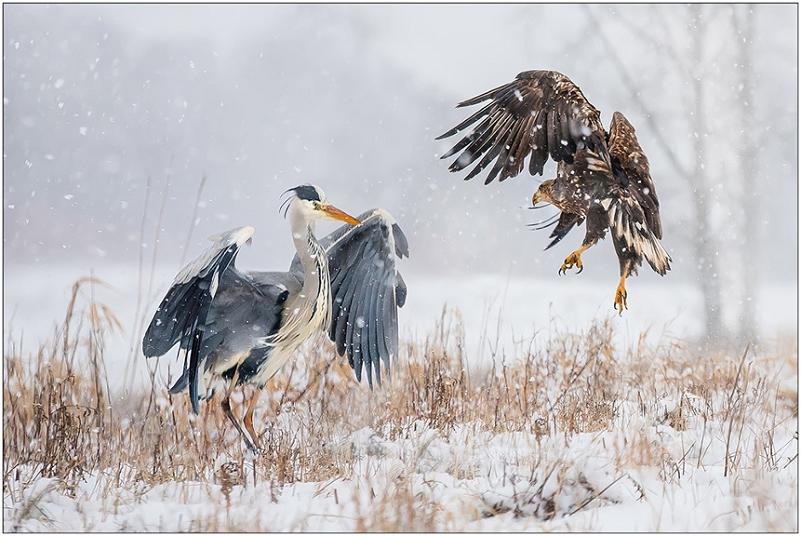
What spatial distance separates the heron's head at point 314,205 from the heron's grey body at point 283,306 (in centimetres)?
2

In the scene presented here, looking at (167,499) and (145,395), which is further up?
(145,395)

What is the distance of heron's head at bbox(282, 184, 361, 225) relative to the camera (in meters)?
3.08

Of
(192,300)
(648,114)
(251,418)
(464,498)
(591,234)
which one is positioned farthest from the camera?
(648,114)

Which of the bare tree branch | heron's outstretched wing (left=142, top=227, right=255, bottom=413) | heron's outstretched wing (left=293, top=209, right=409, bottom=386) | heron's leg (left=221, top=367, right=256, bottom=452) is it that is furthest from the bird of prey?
the bare tree branch

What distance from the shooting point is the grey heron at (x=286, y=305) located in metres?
2.80

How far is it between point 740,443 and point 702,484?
16.6 inches

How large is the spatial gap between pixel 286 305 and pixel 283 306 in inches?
0.6

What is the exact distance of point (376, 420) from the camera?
3617 millimetres

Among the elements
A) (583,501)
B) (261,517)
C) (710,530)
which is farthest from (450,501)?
(710,530)

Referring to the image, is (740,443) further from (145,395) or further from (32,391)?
(32,391)

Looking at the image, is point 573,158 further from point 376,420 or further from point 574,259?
point 376,420

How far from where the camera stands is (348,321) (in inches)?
136

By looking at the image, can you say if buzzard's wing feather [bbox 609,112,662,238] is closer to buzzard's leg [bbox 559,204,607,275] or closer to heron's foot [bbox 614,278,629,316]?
buzzard's leg [bbox 559,204,607,275]

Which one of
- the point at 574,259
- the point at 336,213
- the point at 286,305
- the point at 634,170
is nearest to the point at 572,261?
the point at 574,259
